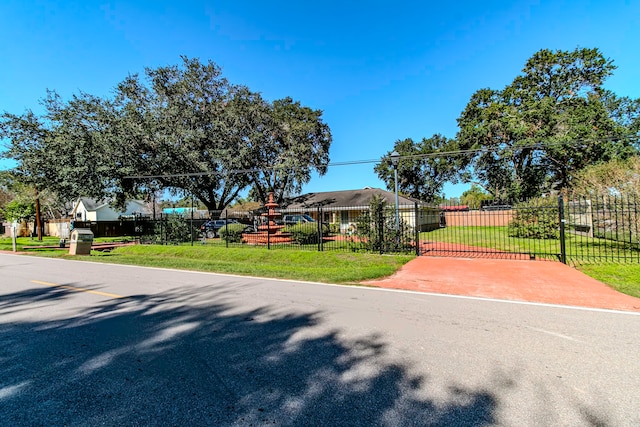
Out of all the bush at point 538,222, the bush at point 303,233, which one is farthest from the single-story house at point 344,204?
the bush at point 303,233

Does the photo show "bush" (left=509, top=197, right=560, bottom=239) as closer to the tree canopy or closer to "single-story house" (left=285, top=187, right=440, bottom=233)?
"single-story house" (left=285, top=187, right=440, bottom=233)

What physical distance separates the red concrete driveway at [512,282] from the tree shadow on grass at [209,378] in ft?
13.4

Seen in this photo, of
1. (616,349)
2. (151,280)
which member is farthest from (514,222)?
(151,280)

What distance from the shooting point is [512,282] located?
793 cm

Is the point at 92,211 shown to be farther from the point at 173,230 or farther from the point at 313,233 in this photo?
the point at 313,233

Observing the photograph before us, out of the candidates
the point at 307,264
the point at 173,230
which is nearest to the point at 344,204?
the point at 173,230

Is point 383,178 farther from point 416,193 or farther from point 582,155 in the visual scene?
point 582,155

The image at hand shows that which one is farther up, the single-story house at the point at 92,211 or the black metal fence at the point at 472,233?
the single-story house at the point at 92,211

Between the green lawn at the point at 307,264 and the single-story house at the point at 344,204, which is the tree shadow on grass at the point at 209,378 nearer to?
the green lawn at the point at 307,264

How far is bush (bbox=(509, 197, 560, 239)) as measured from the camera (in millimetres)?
18003

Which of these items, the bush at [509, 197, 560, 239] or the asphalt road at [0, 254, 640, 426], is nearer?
the asphalt road at [0, 254, 640, 426]

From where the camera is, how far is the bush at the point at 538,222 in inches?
709

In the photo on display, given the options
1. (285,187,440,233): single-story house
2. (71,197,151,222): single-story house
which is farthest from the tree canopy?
(71,197,151,222): single-story house

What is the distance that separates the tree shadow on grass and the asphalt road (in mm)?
16
